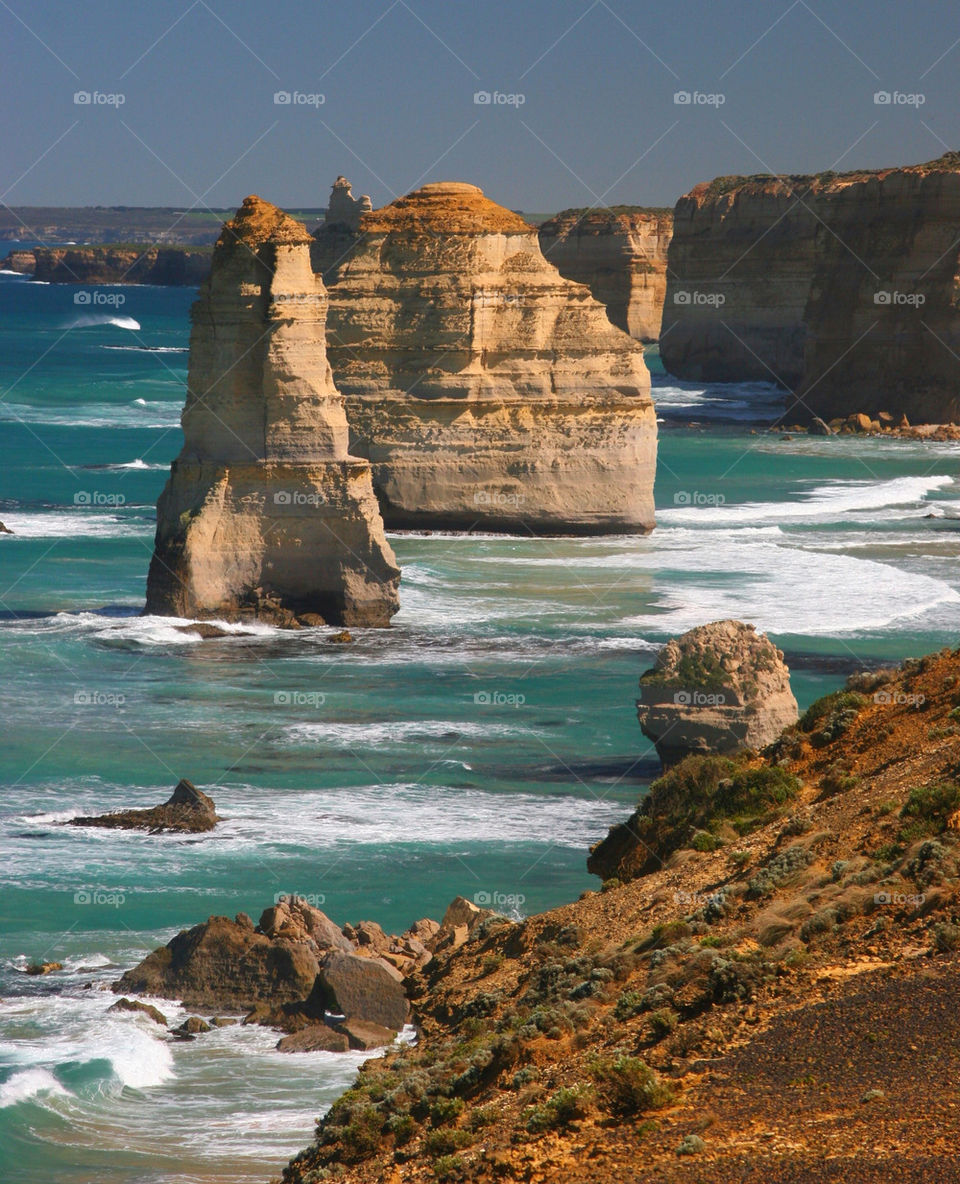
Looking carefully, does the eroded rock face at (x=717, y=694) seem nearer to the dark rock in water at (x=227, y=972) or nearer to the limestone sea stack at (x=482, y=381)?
the dark rock in water at (x=227, y=972)

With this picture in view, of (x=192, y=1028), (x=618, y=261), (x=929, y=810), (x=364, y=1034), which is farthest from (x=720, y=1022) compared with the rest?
(x=618, y=261)

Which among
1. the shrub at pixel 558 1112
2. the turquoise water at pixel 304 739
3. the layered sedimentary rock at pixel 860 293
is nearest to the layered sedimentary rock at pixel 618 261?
the layered sedimentary rock at pixel 860 293

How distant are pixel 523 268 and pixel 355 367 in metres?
5.36

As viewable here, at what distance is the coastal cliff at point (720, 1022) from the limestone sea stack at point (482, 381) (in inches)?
1260

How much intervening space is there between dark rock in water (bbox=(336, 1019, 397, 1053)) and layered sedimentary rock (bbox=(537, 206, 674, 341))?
351 feet

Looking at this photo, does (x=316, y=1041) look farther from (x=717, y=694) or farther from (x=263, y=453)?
(x=263, y=453)

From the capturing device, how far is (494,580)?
4097 centimetres

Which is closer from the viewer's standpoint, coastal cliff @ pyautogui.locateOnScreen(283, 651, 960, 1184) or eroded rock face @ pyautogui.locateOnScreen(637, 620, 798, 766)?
coastal cliff @ pyautogui.locateOnScreen(283, 651, 960, 1184)

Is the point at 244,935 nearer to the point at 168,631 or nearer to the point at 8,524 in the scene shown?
the point at 168,631

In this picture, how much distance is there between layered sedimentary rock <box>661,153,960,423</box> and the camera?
78938 millimetres

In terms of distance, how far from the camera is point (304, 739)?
27.0 m

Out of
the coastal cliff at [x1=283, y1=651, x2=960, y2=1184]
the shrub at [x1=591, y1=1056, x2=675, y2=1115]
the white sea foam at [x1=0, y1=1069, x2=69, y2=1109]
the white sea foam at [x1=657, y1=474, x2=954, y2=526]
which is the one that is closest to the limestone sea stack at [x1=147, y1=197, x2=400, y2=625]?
the white sea foam at [x1=657, y1=474, x2=954, y2=526]

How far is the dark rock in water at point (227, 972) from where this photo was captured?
657 inches

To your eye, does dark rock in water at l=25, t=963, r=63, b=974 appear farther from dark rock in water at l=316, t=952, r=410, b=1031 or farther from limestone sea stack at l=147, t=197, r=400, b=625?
limestone sea stack at l=147, t=197, r=400, b=625
